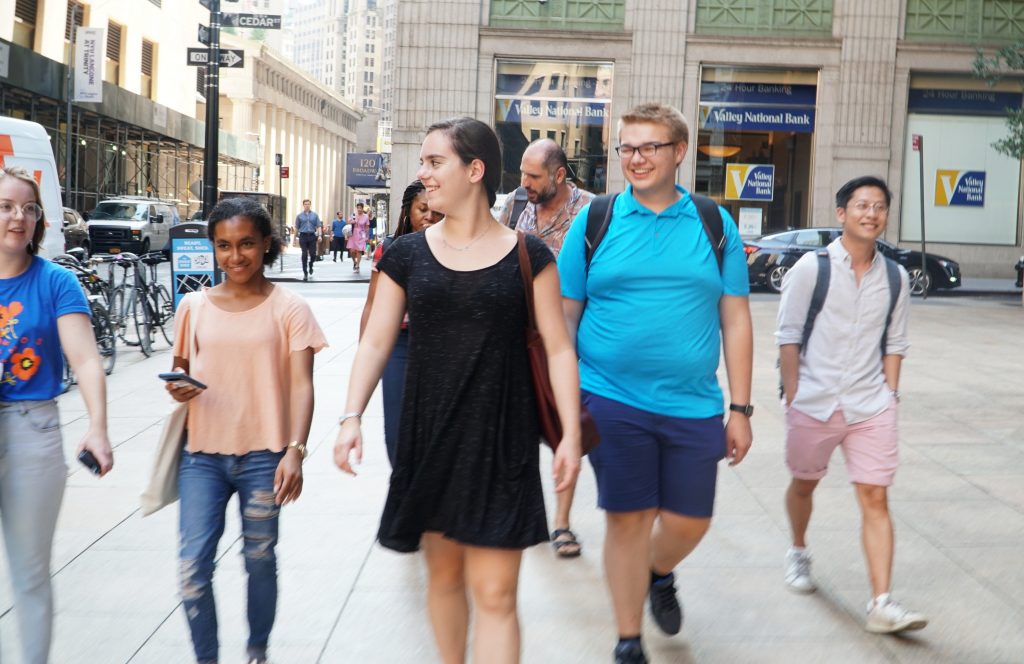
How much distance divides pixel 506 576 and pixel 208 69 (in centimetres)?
1646

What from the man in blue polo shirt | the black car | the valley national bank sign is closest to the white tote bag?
the man in blue polo shirt

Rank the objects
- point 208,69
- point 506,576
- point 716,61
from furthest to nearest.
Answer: point 716,61
point 208,69
point 506,576

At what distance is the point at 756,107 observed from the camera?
92.6 ft

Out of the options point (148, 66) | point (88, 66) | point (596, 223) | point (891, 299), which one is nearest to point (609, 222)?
point (596, 223)

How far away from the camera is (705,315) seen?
4156mm

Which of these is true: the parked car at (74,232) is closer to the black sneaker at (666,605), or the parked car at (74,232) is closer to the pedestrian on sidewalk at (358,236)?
the pedestrian on sidewalk at (358,236)

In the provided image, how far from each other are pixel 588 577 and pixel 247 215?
2379 mm

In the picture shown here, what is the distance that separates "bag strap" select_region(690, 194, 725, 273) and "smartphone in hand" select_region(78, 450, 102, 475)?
6.81ft

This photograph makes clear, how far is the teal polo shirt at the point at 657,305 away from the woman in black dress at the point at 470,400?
2.19ft

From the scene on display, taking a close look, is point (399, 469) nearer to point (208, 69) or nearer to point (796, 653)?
point (796, 653)

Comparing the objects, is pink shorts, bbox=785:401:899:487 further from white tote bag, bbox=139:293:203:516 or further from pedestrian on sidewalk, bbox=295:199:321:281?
pedestrian on sidewalk, bbox=295:199:321:281

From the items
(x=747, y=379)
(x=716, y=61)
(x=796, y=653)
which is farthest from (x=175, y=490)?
(x=716, y=61)

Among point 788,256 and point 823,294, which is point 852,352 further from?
point 788,256

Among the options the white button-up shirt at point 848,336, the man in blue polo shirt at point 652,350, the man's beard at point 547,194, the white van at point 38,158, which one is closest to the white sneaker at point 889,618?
the white button-up shirt at point 848,336
